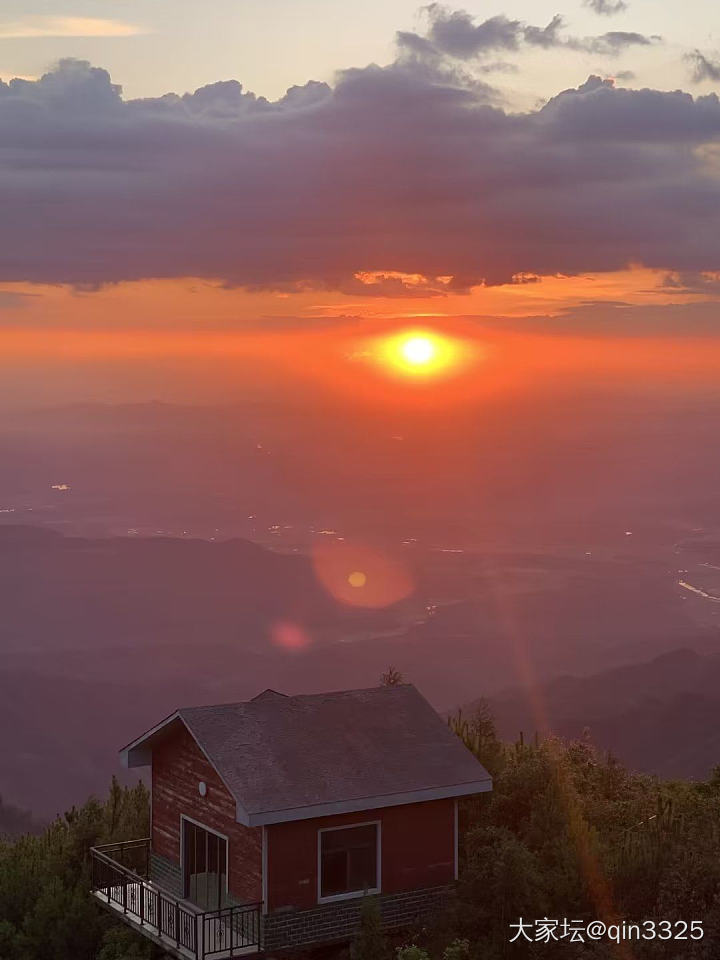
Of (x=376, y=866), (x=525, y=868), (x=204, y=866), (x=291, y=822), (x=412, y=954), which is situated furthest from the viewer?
(x=204, y=866)

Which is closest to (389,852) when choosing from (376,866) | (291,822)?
(376,866)

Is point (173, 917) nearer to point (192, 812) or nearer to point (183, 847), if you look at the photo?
point (183, 847)

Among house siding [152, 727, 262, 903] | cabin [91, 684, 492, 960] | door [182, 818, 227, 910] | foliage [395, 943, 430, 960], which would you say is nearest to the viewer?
foliage [395, 943, 430, 960]

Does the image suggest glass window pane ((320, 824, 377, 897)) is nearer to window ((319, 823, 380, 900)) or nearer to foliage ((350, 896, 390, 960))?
window ((319, 823, 380, 900))

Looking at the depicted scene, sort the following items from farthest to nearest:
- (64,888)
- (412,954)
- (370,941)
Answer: (64,888) → (370,941) → (412,954)

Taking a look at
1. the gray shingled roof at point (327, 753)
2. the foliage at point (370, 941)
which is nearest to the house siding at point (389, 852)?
the gray shingled roof at point (327, 753)

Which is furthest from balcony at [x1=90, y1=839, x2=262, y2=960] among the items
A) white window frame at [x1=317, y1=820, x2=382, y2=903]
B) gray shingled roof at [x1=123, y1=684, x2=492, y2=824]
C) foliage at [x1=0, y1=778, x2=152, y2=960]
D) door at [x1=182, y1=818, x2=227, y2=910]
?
gray shingled roof at [x1=123, y1=684, x2=492, y2=824]
